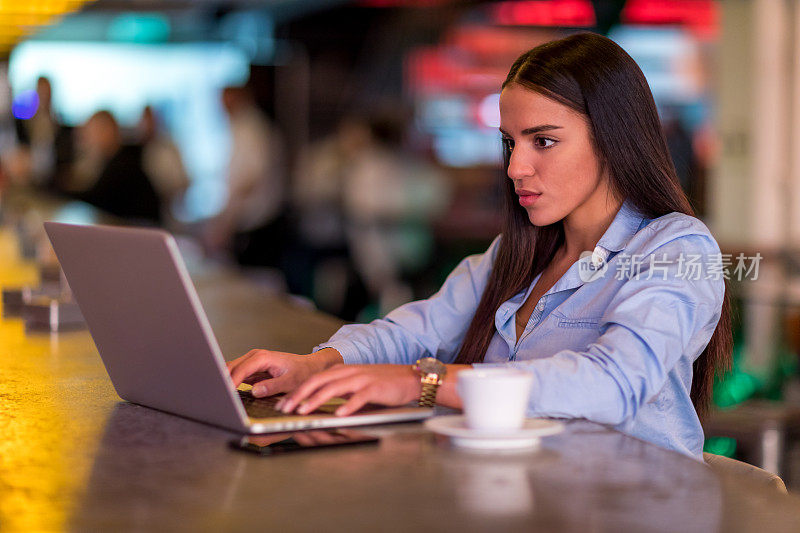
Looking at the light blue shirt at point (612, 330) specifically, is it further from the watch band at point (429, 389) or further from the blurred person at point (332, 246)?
the blurred person at point (332, 246)

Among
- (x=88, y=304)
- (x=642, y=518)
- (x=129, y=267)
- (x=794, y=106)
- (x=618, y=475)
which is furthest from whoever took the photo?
(x=794, y=106)

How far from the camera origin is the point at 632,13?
25.6ft

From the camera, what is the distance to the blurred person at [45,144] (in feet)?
24.0

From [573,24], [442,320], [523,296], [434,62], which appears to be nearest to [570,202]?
[523,296]

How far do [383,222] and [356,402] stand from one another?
6.36m

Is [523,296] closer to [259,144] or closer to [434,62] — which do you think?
[259,144]

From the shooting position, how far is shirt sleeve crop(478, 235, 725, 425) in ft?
3.88

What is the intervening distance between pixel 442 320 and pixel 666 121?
260 inches

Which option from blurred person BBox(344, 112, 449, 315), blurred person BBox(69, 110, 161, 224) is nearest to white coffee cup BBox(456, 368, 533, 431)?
blurred person BBox(69, 110, 161, 224)

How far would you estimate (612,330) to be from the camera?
1.28 m

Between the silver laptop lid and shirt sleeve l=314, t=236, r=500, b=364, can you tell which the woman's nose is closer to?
shirt sleeve l=314, t=236, r=500, b=364

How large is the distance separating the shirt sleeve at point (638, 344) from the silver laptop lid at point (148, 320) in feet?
1.24

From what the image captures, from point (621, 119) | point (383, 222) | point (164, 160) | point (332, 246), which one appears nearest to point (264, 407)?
point (621, 119)

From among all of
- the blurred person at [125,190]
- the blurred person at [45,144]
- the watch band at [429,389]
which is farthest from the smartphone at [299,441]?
the blurred person at [45,144]
